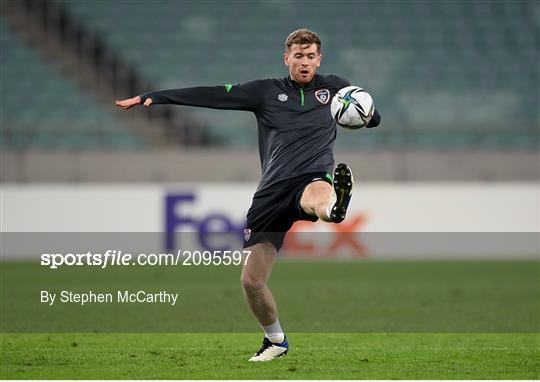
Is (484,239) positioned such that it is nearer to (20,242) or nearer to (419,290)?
(419,290)

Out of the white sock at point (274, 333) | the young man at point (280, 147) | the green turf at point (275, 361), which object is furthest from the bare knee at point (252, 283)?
the green turf at point (275, 361)

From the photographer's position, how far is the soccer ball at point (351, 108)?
7352 mm

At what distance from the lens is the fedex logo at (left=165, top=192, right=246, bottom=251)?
729 inches

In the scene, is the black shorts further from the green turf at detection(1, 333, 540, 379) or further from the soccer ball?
the green turf at detection(1, 333, 540, 379)

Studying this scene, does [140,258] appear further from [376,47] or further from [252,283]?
[252,283]

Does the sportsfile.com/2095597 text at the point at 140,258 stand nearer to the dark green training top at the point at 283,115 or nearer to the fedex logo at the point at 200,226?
the fedex logo at the point at 200,226

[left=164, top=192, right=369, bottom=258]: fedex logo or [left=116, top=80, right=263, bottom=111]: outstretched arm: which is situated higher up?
[left=116, top=80, right=263, bottom=111]: outstretched arm

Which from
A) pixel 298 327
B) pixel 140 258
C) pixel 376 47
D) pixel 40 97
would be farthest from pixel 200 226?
pixel 298 327

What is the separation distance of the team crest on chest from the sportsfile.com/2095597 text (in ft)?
35.4

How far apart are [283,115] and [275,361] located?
5.78 ft

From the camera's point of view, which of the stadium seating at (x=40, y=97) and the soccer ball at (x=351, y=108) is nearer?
the soccer ball at (x=351, y=108)

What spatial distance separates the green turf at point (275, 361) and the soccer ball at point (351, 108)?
171cm

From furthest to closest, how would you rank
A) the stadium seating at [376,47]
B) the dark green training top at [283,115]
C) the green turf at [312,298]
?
the stadium seating at [376,47] → the green turf at [312,298] → the dark green training top at [283,115]

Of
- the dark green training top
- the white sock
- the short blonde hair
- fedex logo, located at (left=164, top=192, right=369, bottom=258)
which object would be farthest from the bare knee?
fedex logo, located at (left=164, top=192, right=369, bottom=258)
